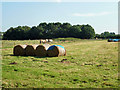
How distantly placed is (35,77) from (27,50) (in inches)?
463

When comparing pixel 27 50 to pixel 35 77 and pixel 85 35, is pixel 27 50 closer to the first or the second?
pixel 35 77

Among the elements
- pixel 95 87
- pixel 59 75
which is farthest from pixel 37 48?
pixel 95 87

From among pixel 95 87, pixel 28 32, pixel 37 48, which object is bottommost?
pixel 95 87

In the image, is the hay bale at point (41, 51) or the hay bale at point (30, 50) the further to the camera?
the hay bale at point (30, 50)

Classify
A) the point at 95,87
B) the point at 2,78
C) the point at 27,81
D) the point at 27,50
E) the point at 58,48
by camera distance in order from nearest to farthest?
the point at 95,87, the point at 27,81, the point at 2,78, the point at 58,48, the point at 27,50

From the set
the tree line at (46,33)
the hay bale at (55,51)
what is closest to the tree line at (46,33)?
the tree line at (46,33)

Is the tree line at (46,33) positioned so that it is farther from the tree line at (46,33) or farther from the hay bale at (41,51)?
the hay bale at (41,51)

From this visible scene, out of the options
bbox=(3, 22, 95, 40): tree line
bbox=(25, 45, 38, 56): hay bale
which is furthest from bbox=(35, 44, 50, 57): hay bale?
bbox=(3, 22, 95, 40): tree line

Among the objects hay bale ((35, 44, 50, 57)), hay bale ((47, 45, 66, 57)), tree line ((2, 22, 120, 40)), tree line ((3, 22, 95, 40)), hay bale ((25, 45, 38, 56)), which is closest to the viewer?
hay bale ((47, 45, 66, 57))

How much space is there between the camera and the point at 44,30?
116188 millimetres

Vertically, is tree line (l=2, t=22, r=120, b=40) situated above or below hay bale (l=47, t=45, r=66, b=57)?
above

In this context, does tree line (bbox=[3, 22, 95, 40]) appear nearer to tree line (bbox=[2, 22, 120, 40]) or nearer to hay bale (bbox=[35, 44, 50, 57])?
tree line (bbox=[2, 22, 120, 40])

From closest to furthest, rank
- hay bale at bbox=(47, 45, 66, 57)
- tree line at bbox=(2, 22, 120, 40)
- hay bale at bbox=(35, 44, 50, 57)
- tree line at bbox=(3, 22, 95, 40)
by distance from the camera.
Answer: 1. hay bale at bbox=(47, 45, 66, 57)
2. hay bale at bbox=(35, 44, 50, 57)
3. tree line at bbox=(2, 22, 120, 40)
4. tree line at bbox=(3, 22, 95, 40)

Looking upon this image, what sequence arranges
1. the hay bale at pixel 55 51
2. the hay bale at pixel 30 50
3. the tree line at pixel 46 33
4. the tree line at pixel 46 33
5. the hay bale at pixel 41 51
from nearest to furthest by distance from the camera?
1. the hay bale at pixel 55 51
2. the hay bale at pixel 41 51
3. the hay bale at pixel 30 50
4. the tree line at pixel 46 33
5. the tree line at pixel 46 33
